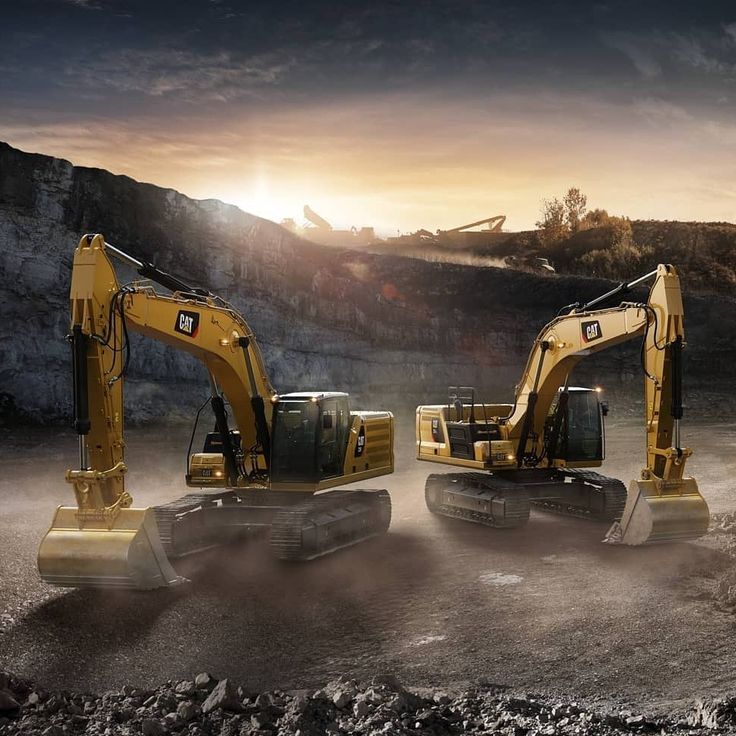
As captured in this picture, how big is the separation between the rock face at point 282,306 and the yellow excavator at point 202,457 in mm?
15568

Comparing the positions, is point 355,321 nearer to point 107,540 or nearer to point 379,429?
point 379,429

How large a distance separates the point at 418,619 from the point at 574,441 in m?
6.28

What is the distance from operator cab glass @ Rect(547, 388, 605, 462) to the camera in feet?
47.3

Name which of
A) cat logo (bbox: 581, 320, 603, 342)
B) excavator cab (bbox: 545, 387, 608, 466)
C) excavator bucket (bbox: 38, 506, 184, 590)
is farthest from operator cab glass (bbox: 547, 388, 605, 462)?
excavator bucket (bbox: 38, 506, 184, 590)

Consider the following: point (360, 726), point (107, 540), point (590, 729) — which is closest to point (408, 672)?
point (360, 726)

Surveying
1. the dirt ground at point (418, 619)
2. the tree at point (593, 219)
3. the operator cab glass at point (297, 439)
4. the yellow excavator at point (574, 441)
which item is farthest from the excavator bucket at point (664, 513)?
the tree at point (593, 219)

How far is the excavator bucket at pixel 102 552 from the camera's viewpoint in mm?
9500

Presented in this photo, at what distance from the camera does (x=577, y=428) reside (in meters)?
14.5

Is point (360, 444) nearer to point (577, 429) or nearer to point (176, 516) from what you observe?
point (176, 516)

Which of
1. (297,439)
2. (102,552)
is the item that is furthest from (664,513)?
(102,552)

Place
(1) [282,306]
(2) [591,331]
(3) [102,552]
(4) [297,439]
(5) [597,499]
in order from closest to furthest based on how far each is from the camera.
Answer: (3) [102,552] → (4) [297,439] → (2) [591,331] → (5) [597,499] → (1) [282,306]

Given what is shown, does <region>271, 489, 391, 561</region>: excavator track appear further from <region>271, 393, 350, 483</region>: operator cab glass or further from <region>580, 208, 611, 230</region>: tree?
<region>580, 208, 611, 230</region>: tree

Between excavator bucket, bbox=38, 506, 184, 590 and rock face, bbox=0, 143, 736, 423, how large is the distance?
17.4 meters

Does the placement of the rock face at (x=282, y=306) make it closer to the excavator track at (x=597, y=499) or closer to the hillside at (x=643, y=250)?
the hillside at (x=643, y=250)
